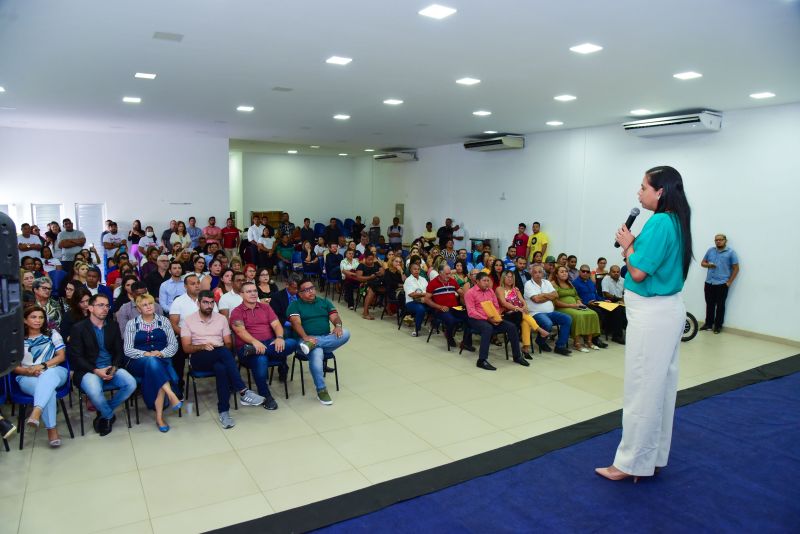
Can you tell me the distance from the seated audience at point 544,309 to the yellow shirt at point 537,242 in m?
4.62

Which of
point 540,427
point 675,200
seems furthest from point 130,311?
point 675,200

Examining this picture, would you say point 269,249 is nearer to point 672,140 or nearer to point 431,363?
point 431,363

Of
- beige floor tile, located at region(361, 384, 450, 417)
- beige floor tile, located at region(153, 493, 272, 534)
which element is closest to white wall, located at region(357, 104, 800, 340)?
beige floor tile, located at region(361, 384, 450, 417)

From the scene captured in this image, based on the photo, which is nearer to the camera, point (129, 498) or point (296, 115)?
point (129, 498)

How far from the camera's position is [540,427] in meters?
4.65

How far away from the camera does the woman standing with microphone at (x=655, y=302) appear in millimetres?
3145

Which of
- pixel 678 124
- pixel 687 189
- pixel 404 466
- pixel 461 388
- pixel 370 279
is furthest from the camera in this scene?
pixel 370 279

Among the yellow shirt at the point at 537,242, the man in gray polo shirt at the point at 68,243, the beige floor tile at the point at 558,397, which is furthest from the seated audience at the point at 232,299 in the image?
the yellow shirt at the point at 537,242

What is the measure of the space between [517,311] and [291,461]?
3673mm

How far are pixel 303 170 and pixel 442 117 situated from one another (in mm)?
10957

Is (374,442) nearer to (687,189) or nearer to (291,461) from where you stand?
(291,461)

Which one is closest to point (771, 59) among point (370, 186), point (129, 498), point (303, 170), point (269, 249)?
point (129, 498)

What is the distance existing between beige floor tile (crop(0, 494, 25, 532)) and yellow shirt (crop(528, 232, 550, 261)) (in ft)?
32.6

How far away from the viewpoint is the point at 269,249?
41.0 ft
